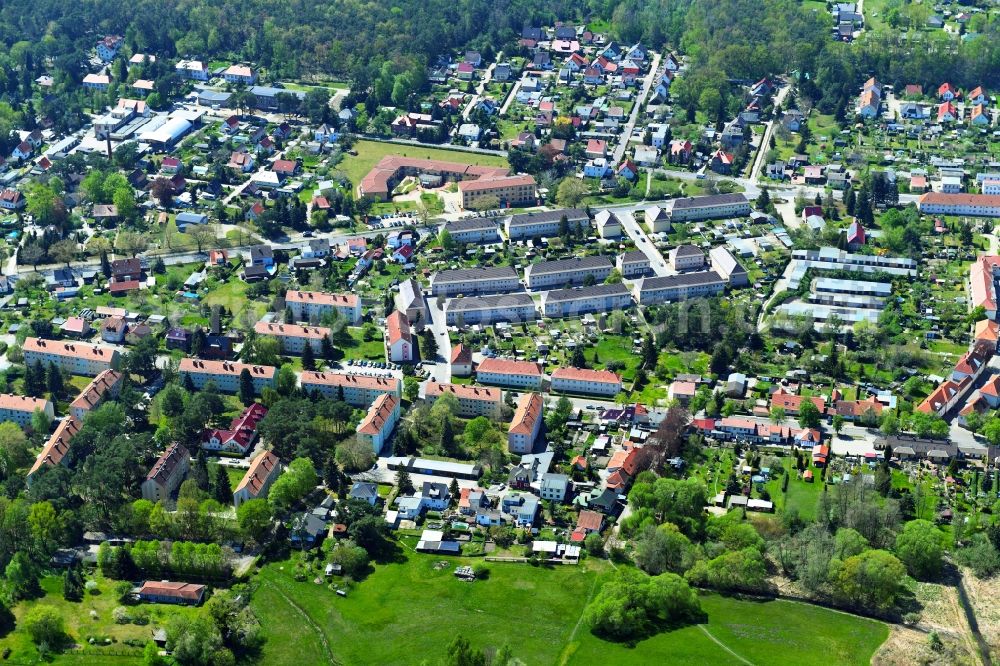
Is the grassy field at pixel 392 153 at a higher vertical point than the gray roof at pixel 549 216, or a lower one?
lower

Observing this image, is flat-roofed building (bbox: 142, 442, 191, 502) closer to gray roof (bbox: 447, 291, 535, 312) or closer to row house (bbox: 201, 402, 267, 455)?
row house (bbox: 201, 402, 267, 455)

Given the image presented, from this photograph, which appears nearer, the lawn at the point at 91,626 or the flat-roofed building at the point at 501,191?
the lawn at the point at 91,626

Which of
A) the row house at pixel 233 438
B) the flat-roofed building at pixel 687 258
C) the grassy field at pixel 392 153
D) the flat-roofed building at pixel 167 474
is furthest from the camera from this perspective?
the grassy field at pixel 392 153

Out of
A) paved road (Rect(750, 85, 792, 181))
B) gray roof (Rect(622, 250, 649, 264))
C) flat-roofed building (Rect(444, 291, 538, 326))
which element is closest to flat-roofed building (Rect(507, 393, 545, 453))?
flat-roofed building (Rect(444, 291, 538, 326))

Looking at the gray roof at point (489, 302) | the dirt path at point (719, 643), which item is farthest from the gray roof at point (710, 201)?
the dirt path at point (719, 643)

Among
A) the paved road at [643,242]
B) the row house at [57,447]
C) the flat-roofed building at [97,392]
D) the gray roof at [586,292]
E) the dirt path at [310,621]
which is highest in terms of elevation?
the dirt path at [310,621]

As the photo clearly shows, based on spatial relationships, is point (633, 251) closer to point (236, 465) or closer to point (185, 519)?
point (236, 465)

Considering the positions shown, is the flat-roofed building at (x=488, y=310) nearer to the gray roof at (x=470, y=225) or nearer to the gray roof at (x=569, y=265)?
the gray roof at (x=569, y=265)

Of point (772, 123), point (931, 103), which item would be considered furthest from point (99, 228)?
point (931, 103)
